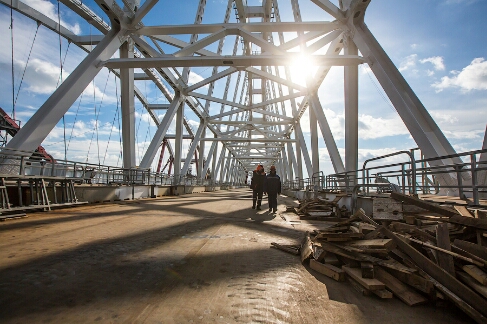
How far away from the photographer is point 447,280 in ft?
8.25

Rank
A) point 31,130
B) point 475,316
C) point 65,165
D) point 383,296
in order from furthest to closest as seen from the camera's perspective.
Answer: point 65,165 < point 31,130 < point 383,296 < point 475,316

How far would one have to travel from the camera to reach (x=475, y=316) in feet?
7.06

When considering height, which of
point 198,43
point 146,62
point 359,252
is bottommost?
point 359,252

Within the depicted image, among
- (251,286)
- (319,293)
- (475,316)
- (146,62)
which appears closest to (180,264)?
(251,286)

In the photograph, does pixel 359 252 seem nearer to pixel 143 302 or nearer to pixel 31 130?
pixel 143 302

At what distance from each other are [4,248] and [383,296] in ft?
16.7

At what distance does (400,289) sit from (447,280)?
411mm

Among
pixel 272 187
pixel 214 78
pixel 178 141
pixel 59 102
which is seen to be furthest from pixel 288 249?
pixel 178 141

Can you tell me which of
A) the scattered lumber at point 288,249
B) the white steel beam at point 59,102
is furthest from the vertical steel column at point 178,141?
the scattered lumber at point 288,249

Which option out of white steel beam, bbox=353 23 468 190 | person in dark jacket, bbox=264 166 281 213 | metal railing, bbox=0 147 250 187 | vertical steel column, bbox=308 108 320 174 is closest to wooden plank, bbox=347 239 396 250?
white steel beam, bbox=353 23 468 190

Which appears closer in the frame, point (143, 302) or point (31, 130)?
point (143, 302)

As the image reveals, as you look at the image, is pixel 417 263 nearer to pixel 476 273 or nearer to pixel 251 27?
pixel 476 273

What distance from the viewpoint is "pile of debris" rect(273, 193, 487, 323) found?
2439 millimetres

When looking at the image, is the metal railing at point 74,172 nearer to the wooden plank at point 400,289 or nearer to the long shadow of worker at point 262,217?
the long shadow of worker at point 262,217
